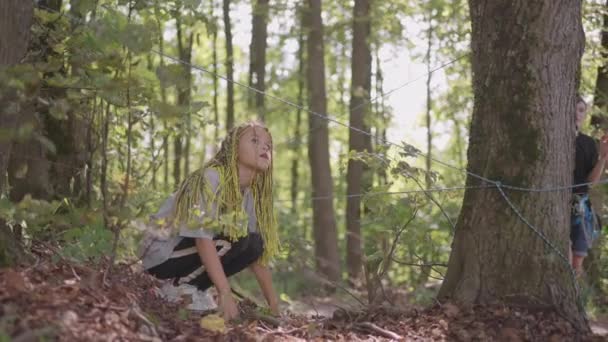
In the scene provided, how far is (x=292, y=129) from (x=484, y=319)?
840 inches

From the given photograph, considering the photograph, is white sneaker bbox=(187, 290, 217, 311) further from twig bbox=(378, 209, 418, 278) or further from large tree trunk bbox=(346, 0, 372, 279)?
large tree trunk bbox=(346, 0, 372, 279)

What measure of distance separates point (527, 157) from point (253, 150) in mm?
1611

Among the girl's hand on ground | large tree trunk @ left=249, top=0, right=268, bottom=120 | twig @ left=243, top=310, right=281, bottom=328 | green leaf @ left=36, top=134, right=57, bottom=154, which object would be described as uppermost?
large tree trunk @ left=249, top=0, right=268, bottom=120

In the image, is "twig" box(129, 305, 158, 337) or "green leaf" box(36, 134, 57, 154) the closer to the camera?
"green leaf" box(36, 134, 57, 154)

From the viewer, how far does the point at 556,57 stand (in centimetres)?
488

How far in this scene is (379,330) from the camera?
4660 mm

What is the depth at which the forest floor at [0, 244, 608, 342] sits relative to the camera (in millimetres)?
3230

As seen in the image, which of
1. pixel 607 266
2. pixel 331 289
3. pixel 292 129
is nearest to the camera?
pixel 607 266

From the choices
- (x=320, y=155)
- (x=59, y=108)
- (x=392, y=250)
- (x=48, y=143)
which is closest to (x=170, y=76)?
(x=59, y=108)

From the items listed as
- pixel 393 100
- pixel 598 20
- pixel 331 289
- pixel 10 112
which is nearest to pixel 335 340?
pixel 10 112

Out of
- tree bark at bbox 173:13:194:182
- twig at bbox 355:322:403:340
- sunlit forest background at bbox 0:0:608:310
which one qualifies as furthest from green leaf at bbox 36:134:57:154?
twig at bbox 355:322:403:340

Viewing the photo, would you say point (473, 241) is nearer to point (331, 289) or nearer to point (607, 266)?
point (607, 266)

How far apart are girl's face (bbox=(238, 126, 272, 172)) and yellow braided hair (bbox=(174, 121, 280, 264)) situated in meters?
0.03

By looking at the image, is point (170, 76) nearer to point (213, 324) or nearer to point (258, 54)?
point (213, 324)
